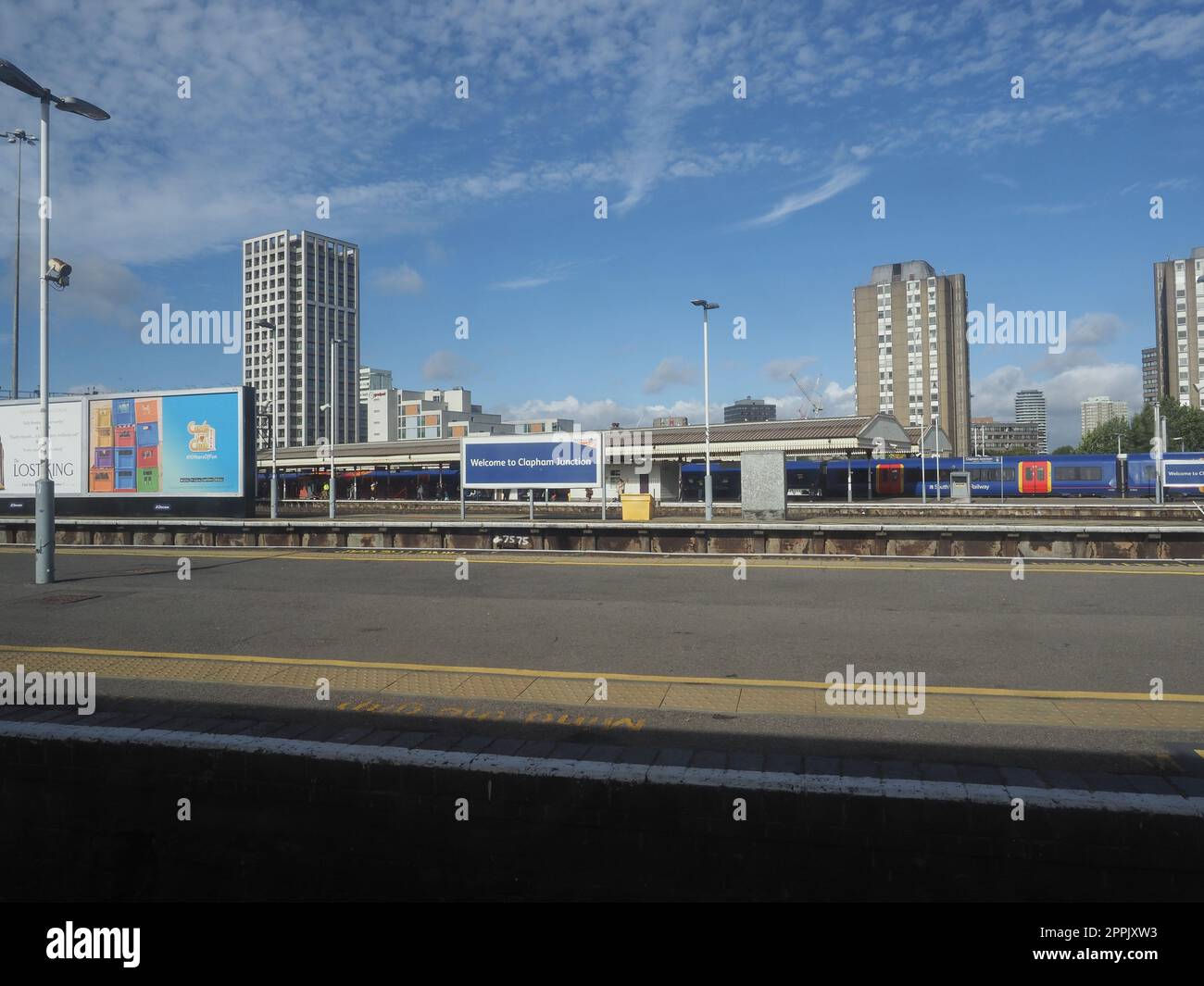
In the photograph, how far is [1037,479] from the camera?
53969 millimetres

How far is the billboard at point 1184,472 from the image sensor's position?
41156 millimetres

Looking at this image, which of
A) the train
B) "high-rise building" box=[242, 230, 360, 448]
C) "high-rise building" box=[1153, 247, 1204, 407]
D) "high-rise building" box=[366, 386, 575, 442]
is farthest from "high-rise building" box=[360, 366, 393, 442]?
"high-rise building" box=[1153, 247, 1204, 407]

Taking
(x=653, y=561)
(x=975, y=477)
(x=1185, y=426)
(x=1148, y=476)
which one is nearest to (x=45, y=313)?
(x=653, y=561)

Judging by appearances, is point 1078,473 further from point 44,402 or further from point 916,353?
point 916,353

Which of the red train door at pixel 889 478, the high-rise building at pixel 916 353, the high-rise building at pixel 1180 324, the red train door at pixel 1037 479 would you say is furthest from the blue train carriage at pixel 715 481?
the high-rise building at pixel 1180 324

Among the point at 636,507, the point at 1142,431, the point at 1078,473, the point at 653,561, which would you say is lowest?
the point at 653,561

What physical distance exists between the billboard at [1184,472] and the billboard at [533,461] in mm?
32016

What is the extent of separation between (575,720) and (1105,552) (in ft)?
51.2

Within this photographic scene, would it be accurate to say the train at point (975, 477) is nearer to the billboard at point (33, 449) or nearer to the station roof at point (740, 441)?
the station roof at point (740, 441)

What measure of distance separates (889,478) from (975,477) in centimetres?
551

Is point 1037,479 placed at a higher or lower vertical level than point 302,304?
lower
